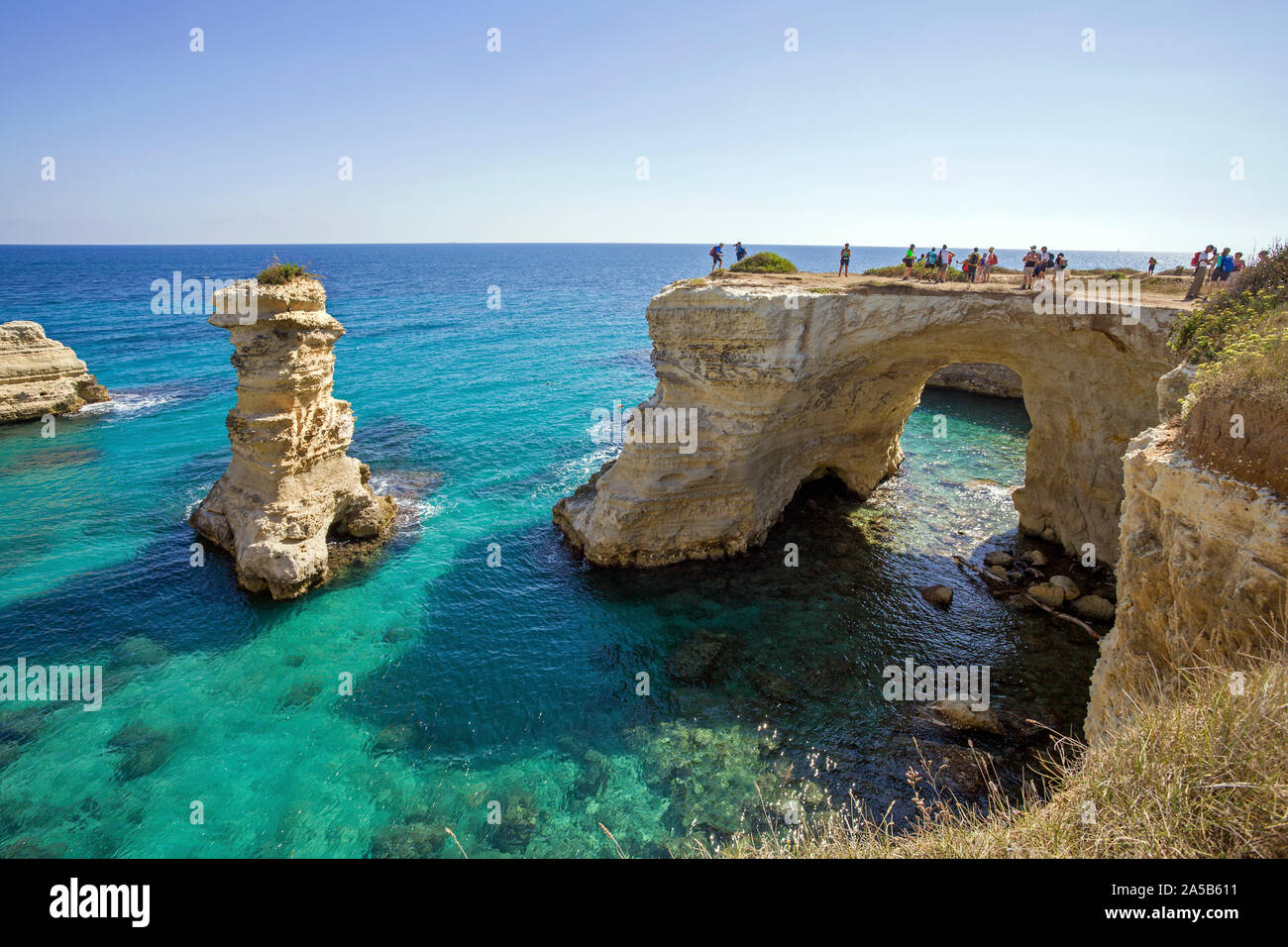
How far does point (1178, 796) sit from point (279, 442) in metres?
21.1

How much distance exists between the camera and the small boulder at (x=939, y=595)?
58.5ft

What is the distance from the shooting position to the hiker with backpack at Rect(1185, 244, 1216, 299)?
16422 mm

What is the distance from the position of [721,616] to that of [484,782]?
7.61 m

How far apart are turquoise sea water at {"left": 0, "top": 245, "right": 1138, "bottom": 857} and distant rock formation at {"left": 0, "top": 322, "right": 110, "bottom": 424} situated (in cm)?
672

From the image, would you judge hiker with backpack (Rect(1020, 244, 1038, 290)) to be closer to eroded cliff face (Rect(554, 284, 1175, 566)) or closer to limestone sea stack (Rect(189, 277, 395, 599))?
eroded cliff face (Rect(554, 284, 1175, 566))

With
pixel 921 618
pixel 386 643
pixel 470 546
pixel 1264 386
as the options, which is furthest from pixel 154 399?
pixel 1264 386

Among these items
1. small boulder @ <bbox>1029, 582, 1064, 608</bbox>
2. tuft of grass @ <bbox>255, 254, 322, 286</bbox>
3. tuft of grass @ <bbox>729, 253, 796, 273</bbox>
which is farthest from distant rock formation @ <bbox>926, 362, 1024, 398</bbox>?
tuft of grass @ <bbox>255, 254, 322, 286</bbox>

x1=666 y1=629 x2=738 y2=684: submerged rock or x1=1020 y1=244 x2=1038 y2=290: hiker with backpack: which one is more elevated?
x1=1020 y1=244 x2=1038 y2=290: hiker with backpack

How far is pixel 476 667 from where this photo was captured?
1584 cm

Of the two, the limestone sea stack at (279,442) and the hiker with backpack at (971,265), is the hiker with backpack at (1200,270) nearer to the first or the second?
the hiker with backpack at (971,265)

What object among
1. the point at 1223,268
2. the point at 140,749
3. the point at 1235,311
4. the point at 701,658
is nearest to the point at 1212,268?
the point at 1223,268

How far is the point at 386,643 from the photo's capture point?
54.7ft

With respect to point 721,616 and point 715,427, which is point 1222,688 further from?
point 715,427
